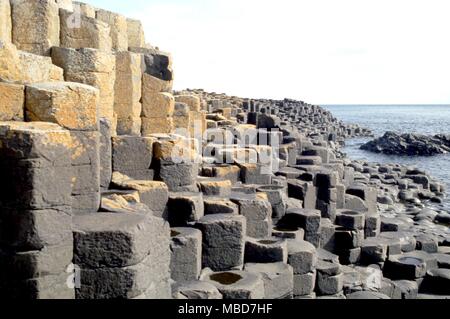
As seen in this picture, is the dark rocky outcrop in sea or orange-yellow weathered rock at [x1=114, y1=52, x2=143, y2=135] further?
the dark rocky outcrop in sea

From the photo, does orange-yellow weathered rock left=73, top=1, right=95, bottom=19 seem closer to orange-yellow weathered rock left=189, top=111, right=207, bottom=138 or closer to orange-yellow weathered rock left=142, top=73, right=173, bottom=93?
orange-yellow weathered rock left=142, top=73, right=173, bottom=93

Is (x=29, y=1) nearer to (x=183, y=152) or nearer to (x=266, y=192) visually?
(x=183, y=152)

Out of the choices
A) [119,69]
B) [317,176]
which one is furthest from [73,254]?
[317,176]

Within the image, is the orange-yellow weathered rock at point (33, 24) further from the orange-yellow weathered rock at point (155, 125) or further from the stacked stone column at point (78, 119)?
the orange-yellow weathered rock at point (155, 125)

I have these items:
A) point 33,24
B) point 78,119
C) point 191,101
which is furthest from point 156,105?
point 78,119

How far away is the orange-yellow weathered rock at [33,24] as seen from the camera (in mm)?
6199

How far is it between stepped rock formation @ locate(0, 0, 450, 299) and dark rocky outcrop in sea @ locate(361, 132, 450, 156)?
82.5 ft

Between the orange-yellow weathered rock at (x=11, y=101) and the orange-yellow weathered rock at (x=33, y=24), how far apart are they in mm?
1796

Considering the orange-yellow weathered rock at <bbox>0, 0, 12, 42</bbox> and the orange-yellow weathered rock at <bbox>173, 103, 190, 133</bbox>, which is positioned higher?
the orange-yellow weathered rock at <bbox>0, 0, 12, 42</bbox>

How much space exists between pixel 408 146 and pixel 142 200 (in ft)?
109

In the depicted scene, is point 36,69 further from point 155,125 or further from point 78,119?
point 155,125

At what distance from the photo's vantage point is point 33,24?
627 centimetres

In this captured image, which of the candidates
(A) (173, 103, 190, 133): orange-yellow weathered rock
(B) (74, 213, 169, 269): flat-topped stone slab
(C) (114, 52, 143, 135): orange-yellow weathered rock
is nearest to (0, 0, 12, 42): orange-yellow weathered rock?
(C) (114, 52, 143, 135): orange-yellow weathered rock

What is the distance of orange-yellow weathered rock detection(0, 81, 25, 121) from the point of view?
465cm
